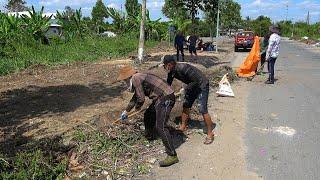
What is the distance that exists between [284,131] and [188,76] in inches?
92.3

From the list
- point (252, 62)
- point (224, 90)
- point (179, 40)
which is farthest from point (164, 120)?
point (179, 40)

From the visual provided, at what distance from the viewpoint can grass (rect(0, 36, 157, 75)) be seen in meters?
18.3

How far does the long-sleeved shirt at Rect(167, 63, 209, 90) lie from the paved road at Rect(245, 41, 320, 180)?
4.34 ft

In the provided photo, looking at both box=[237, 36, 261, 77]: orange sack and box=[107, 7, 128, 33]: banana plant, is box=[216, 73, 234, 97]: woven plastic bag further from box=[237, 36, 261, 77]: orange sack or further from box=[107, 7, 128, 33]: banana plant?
box=[107, 7, 128, 33]: banana plant

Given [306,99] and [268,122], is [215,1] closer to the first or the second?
[306,99]

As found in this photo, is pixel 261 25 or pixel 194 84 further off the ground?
pixel 194 84

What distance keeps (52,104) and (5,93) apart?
2287 millimetres

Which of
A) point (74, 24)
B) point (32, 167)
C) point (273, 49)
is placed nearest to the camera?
point (32, 167)

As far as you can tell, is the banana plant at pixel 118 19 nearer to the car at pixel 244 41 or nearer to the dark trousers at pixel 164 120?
the car at pixel 244 41

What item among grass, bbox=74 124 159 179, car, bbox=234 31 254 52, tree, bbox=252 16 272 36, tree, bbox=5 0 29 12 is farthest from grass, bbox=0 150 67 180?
tree, bbox=252 16 272 36

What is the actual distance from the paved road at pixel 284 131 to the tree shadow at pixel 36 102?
374 cm

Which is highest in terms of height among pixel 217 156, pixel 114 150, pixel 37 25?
pixel 37 25

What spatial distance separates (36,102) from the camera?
1037cm

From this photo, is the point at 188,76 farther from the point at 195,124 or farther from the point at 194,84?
the point at 195,124
